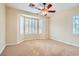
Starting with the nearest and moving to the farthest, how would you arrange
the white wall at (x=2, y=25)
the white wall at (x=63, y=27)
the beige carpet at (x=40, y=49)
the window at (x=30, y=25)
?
1. the white wall at (x=2, y=25)
2. the beige carpet at (x=40, y=49)
3. the window at (x=30, y=25)
4. the white wall at (x=63, y=27)

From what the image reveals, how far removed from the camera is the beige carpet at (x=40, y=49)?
6.29 ft

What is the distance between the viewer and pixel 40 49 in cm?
212

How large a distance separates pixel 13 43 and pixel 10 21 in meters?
0.56

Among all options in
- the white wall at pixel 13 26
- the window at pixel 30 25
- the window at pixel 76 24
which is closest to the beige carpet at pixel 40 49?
the white wall at pixel 13 26

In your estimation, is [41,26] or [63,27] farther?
[63,27]

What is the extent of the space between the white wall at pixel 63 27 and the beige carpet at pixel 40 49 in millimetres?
153

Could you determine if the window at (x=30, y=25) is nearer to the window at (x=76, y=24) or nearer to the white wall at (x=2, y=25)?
the white wall at (x=2, y=25)

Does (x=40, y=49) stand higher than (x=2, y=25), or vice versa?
(x=2, y=25)

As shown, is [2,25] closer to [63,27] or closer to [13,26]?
[13,26]

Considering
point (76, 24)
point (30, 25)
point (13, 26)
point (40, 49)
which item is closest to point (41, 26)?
point (30, 25)

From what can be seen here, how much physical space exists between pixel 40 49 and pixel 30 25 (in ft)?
2.09

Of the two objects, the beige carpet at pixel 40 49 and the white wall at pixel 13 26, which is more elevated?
the white wall at pixel 13 26

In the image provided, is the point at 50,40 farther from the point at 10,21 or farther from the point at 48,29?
the point at 10,21

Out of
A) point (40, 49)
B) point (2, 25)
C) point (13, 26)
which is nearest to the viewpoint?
point (2, 25)
